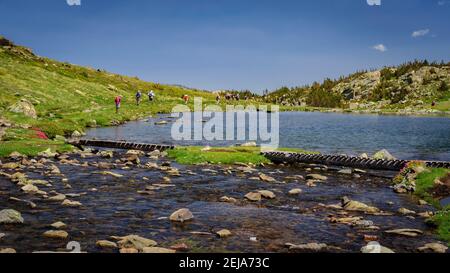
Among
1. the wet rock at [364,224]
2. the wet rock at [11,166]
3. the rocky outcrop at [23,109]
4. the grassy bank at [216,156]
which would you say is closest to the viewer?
the wet rock at [364,224]

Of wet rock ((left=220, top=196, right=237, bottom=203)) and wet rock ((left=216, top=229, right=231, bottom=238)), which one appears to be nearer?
wet rock ((left=216, top=229, right=231, bottom=238))

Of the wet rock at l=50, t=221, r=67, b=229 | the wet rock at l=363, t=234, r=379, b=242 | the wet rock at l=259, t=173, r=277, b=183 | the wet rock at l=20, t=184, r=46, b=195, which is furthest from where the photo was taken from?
the wet rock at l=259, t=173, r=277, b=183

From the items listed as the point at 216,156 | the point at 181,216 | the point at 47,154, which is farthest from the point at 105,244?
the point at 47,154

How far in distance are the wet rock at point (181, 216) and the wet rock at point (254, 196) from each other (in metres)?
3.77

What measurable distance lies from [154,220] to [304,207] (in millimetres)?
6055

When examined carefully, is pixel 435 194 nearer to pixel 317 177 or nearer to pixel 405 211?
pixel 405 211

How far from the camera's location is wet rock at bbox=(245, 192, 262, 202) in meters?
18.1

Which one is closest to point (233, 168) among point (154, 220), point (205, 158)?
point (205, 158)

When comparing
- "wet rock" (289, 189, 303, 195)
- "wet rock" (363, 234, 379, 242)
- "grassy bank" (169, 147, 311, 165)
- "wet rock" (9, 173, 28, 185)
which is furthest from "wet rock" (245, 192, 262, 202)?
"wet rock" (9, 173, 28, 185)

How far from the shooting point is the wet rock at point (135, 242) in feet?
38.4

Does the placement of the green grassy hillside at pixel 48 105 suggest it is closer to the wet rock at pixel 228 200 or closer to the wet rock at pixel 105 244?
the wet rock at pixel 228 200

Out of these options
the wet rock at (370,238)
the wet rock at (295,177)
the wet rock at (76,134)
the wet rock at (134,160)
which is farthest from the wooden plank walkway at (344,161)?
the wet rock at (76,134)

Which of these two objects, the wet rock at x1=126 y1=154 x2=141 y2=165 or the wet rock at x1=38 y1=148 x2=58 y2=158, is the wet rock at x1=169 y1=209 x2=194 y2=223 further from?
the wet rock at x1=38 y1=148 x2=58 y2=158

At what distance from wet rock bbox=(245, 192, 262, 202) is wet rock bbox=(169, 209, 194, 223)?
3768mm
